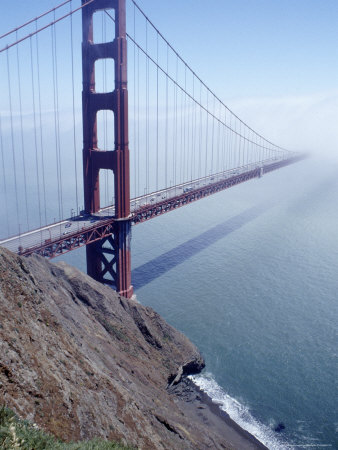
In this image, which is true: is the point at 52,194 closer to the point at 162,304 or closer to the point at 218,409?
the point at 162,304

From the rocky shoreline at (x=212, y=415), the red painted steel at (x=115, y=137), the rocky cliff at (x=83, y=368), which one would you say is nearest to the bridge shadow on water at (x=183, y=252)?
the red painted steel at (x=115, y=137)

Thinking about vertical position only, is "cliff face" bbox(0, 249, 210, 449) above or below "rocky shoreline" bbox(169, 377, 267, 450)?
above

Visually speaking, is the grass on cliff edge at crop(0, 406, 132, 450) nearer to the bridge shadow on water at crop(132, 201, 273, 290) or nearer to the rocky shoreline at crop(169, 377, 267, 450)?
the rocky shoreline at crop(169, 377, 267, 450)

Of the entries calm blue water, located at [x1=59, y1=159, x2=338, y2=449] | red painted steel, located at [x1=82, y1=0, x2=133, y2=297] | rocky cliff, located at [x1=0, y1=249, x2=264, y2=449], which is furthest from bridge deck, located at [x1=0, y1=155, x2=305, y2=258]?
calm blue water, located at [x1=59, y1=159, x2=338, y2=449]

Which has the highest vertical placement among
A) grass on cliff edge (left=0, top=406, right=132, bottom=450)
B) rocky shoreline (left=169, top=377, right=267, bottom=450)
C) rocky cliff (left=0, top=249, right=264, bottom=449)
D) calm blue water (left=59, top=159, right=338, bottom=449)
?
grass on cliff edge (left=0, top=406, right=132, bottom=450)

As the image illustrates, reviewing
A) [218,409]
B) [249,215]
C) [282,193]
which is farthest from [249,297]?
[282,193]

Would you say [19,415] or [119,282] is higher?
[19,415]

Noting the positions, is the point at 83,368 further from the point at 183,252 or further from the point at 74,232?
the point at 183,252
